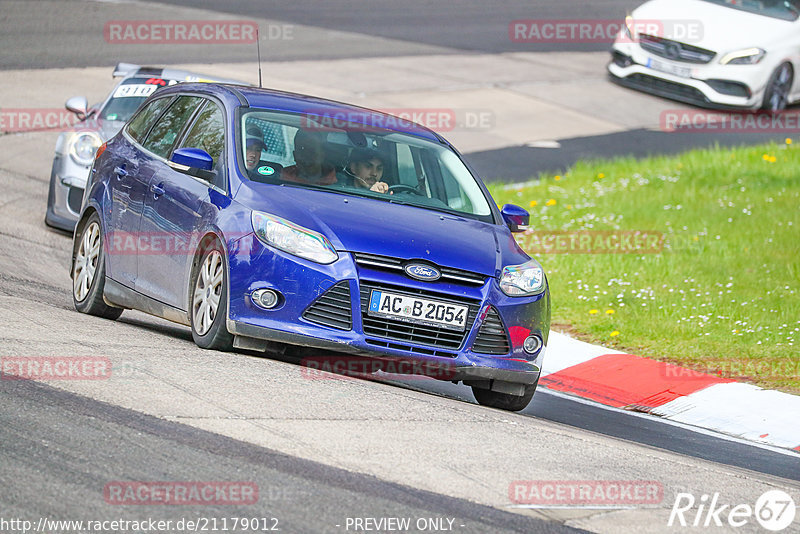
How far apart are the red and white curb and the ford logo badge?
2610 mm

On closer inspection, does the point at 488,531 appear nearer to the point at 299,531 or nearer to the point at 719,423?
the point at 299,531

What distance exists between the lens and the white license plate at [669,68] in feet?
69.9

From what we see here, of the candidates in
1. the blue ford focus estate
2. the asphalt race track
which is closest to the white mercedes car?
the asphalt race track

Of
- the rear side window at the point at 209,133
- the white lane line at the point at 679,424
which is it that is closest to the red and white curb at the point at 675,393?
the white lane line at the point at 679,424

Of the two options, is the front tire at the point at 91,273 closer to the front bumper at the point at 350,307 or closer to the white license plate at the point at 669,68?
the front bumper at the point at 350,307

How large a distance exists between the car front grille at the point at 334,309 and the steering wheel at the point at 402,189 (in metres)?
1.29

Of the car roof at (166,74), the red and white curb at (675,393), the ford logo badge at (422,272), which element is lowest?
the red and white curb at (675,393)

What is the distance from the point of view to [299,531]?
4.89m

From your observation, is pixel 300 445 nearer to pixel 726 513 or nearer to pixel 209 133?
pixel 726 513

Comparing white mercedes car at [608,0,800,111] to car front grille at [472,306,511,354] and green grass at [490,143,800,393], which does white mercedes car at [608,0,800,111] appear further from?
car front grille at [472,306,511,354]

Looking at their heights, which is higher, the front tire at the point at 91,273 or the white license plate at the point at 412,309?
the white license plate at the point at 412,309

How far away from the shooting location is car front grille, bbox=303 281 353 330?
7.13 m

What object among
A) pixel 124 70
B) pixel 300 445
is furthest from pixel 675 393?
pixel 124 70

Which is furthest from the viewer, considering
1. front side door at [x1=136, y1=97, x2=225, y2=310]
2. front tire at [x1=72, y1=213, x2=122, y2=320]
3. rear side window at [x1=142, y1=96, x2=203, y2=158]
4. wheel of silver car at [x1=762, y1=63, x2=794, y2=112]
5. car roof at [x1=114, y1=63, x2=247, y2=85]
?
wheel of silver car at [x1=762, y1=63, x2=794, y2=112]
